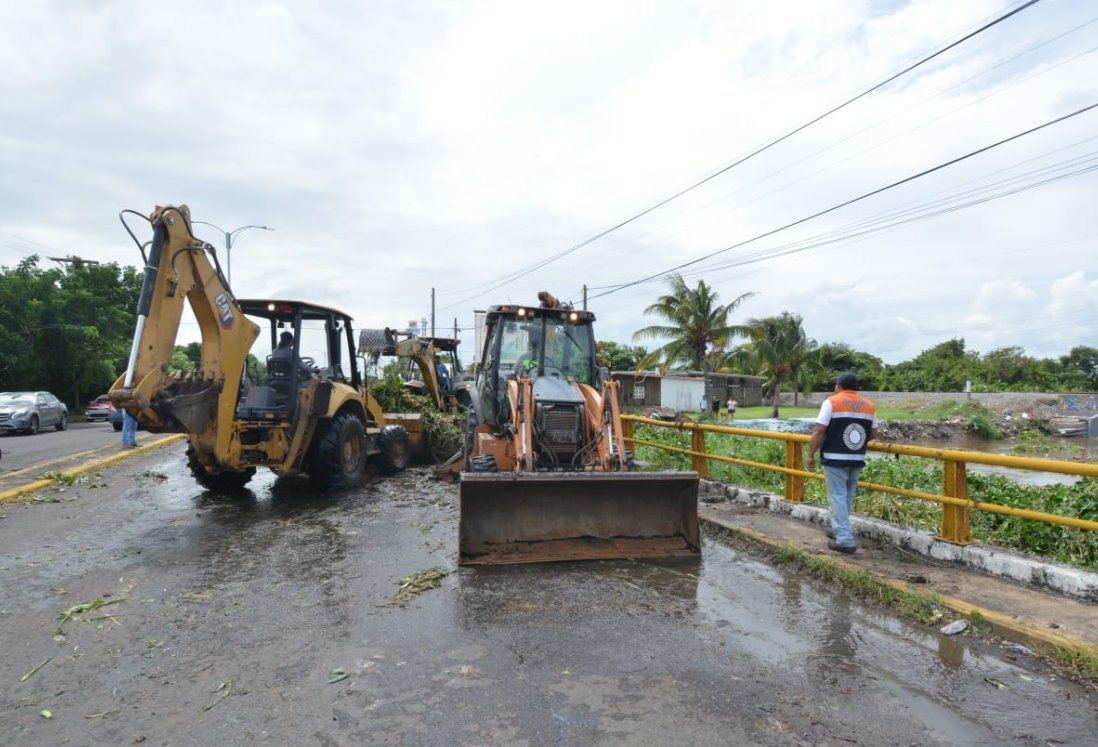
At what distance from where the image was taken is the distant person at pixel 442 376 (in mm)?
14312

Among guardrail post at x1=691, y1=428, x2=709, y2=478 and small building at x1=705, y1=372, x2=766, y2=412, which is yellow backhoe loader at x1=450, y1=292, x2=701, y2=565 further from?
small building at x1=705, y1=372, x2=766, y2=412

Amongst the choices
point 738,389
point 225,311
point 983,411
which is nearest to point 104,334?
point 225,311

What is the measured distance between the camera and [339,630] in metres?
4.46

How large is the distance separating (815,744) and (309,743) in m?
2.36

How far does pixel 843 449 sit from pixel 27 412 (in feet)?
80.8

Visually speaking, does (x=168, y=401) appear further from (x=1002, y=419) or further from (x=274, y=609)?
(x=1002, y=419)

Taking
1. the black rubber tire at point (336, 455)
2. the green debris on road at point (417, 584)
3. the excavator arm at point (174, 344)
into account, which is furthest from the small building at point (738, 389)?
the green debris on road at point (417, 584)

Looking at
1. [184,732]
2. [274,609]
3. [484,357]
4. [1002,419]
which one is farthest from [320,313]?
[1002,419]

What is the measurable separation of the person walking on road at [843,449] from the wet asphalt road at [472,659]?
2.43ft

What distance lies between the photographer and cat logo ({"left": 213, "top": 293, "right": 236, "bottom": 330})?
8039mm

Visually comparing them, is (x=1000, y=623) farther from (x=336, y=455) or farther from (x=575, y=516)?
(x=336, y=455)

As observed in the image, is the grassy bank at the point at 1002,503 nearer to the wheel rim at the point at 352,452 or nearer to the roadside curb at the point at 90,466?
the wheel rim at the point at 352,452

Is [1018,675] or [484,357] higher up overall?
[484,357]

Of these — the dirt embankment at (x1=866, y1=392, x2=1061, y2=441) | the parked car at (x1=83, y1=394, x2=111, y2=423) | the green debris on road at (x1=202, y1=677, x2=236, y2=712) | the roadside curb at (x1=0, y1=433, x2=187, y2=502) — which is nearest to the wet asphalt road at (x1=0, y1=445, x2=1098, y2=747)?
the green debris on road at (x1=202, y1=677, x2=236, y2=712)
